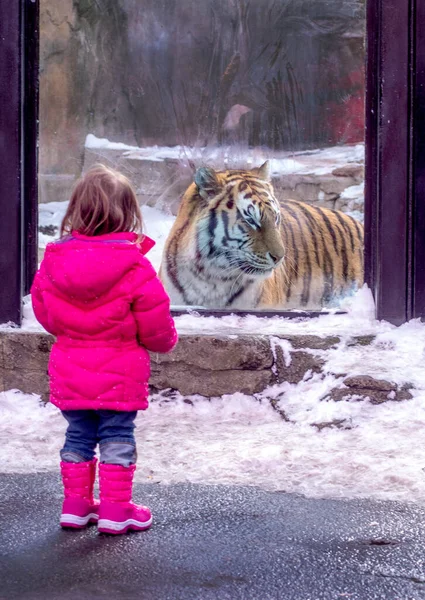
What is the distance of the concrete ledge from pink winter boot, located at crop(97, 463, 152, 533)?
1736 mm

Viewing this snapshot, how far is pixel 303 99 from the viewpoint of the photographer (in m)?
5.27

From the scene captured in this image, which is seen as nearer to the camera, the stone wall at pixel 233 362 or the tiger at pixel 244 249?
the stone wall at pixel 233 362

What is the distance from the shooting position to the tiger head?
17.6 feet

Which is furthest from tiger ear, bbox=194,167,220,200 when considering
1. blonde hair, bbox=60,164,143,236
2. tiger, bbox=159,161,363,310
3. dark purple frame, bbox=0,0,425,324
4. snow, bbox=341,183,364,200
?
blonde hair, bbox=60,164,143,236

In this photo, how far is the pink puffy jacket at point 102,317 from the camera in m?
3.08

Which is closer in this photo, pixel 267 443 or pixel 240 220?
pixel 267 443

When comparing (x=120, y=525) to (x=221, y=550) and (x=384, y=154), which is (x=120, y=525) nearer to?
(x=221, y=550)

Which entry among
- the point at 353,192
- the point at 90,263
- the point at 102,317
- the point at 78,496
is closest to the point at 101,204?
the point at 90,263

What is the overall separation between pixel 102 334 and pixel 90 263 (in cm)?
26

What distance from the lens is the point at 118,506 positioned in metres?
3.06

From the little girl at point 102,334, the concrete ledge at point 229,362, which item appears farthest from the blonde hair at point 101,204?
the concrete ledge at point 229,362

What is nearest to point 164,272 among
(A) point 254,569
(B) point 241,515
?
(B) point 241,515

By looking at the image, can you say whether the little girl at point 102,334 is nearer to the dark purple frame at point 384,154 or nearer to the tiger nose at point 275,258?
the dark purple frame at point 384,154

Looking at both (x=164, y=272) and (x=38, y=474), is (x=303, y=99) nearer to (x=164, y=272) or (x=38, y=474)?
(x=164, y=272)
